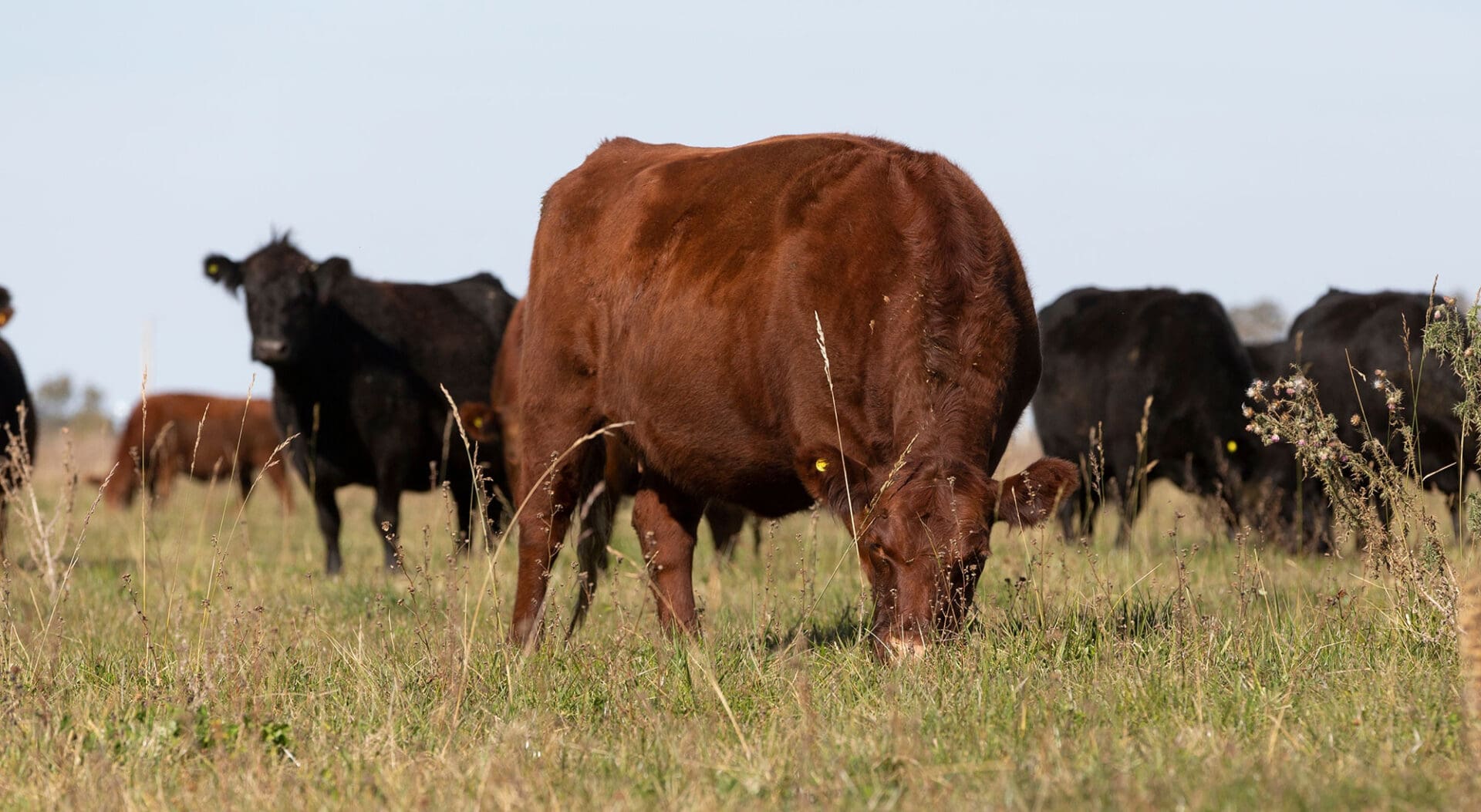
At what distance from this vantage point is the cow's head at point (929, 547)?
425cm

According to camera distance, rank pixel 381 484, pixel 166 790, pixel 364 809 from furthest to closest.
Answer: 1. pixel 381 484
2. pixel 166 790
3. pixel 364 809

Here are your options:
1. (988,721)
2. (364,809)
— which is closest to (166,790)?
(364,809)

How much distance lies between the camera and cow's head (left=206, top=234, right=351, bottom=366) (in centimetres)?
1089

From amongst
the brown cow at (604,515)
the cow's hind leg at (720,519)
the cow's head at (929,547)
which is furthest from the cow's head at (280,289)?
the cow's head at (929,547)

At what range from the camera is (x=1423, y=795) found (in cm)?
268

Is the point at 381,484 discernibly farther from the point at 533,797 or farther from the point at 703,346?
the point at 533,797

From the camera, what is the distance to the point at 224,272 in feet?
37.7

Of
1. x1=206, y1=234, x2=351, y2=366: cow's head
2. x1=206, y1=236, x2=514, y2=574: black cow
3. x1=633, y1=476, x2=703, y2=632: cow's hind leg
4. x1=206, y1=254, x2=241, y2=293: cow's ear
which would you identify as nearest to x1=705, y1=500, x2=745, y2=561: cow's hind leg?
x1=633, y1=476, x2=703, y2=632: cow's hind leg

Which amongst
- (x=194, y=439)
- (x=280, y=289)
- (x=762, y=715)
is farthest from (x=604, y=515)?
(x=194, y=439)

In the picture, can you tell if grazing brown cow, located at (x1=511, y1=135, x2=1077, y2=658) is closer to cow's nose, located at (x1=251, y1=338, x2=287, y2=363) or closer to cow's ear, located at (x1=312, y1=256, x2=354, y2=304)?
cow's nose, located at (x1=251, y1=338, x2=287, y2=363)

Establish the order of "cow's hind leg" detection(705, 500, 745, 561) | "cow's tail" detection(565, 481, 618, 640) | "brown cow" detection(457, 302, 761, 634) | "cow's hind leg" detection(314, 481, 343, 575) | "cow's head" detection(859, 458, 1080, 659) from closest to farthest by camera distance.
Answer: "cow's head" detection(859, 458, 1080, 659) → "brown cow" detection(457, 302, 761, 634) → "cow's tail" detection(565, 481, 618, 640) → "cow's hind leg" detection(705, 500, 745, 561) → "cow's hind leg" detection(314, 481, 343, 575)

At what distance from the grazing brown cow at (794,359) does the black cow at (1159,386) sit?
6078 mm

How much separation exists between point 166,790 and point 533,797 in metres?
0.90

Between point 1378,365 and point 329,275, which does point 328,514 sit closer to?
point 329,275
